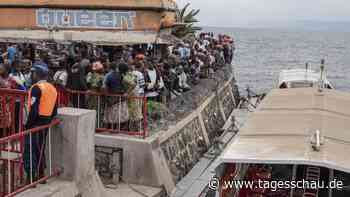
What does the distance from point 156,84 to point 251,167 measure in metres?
5.04

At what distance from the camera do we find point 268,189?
858 cm

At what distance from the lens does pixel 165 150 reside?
12.2 meters

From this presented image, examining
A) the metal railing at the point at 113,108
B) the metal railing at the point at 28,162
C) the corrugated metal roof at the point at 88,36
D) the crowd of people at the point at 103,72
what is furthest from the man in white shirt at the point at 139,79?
the metal railing at the point at 28,162

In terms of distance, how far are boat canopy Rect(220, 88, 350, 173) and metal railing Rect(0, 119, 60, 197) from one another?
2583 mm

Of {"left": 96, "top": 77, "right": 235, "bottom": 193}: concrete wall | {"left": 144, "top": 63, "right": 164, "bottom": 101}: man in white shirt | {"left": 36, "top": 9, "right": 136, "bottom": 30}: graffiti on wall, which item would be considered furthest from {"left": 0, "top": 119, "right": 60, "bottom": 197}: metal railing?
{"left": 144, "top": 63, "right": 164, "bottom": 101}: man in white shirt

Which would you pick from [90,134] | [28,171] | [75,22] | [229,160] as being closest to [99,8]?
[75,22]

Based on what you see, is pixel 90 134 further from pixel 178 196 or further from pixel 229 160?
pixel 178 196

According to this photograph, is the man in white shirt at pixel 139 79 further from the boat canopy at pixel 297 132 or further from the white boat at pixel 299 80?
the white boat at pixel 299 80

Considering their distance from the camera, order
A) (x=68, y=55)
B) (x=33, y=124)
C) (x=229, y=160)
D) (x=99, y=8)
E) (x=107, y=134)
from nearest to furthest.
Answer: (x=229, y=160)
(x=33, y=124)
(x=99, y=8)
(x=107, y=134)
(x=68, y=55)

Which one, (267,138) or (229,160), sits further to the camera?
(267,138)

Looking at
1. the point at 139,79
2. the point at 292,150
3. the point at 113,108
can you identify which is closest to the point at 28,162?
the point at 113,108

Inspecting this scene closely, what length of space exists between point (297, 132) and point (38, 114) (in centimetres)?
395

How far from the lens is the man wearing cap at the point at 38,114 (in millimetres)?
7816

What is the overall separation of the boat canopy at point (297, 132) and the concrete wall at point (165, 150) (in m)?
2.23
